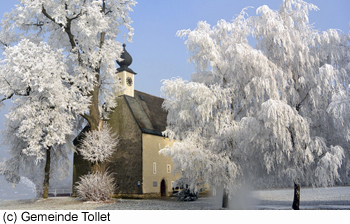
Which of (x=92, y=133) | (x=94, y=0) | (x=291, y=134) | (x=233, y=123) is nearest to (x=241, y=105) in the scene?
(x=233, y=123)

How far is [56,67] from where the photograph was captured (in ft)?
61.8

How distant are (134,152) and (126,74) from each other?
7.70m

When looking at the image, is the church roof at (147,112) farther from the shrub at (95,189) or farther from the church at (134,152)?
the shrub at (95,189)

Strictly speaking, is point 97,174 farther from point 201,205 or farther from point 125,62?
point 125,62

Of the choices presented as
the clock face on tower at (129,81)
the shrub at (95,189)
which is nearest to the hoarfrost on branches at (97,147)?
the shrub at (95,189)

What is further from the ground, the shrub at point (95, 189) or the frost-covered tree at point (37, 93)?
the frost-covered tree at point (37, 93)

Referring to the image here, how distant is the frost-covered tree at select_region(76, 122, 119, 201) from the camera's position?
734 inches

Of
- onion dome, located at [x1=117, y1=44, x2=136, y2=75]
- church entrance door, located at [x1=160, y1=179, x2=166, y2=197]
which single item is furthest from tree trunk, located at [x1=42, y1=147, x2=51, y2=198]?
onion dome, located at [x1=117, y1=44, x2=136, y2=75]

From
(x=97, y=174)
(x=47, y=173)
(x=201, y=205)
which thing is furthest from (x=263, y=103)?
(x=47, y=173)

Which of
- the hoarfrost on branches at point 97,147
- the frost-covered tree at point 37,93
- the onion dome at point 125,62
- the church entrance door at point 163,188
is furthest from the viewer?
the onion dome at point 125,62

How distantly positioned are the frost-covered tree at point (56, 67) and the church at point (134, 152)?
109 inches

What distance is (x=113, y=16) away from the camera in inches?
896

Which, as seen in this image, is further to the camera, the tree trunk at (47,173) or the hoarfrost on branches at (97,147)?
the tree trunk at (47,173)

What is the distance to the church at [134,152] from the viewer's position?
24.1 m
